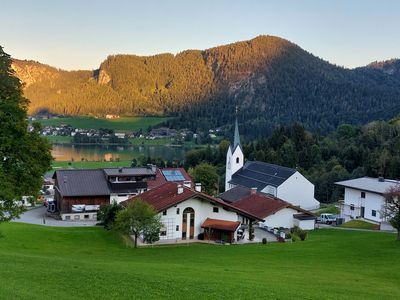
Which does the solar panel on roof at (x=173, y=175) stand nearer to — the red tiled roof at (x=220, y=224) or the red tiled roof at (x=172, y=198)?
the red tiled roof at (x=172, y=198)

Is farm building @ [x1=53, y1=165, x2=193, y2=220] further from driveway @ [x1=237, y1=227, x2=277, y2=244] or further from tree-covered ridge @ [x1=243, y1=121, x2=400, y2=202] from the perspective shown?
tree-covered ridge @ [x1=243, y1=121, x2=400, y2=202]

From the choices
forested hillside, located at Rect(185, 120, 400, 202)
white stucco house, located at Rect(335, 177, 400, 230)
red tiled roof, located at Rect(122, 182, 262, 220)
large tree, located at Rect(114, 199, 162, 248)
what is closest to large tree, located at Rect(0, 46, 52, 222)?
large tree, located at Rect(114, 199, 162, 248)

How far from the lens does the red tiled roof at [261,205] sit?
149 ft

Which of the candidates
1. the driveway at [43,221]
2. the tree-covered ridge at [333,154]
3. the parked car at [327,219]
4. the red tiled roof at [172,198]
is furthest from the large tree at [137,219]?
the tree-covered ridge at [333,154]

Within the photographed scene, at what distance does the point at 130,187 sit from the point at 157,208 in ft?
82.8

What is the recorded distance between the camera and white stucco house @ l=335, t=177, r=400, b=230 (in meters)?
48.5

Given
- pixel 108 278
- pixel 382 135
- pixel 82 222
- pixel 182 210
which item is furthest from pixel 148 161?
pixel 108 278

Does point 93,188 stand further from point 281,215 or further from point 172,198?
point 281,215

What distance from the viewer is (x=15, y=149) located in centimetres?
2223

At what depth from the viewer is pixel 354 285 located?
59.6 ft

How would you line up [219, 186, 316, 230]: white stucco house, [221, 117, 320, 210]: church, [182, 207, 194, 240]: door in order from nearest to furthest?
1. [182, 207, 194, 240]: door
2. [219, 186, 316, 230]: white stucco house
3. [221, 117, 320, 210]: church

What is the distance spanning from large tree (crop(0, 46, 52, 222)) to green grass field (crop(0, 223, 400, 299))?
9.45 ft

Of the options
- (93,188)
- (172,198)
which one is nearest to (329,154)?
(93,188)

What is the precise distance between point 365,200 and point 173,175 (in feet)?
91.4
